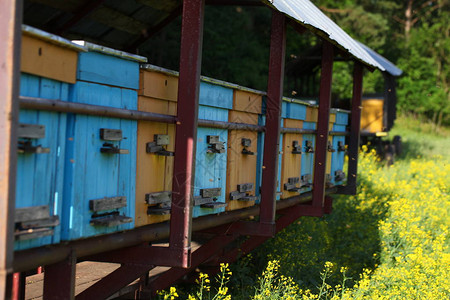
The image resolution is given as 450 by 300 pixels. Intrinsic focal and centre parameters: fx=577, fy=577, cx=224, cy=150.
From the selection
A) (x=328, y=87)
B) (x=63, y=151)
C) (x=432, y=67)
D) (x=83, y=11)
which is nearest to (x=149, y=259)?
(x=63, y=151)

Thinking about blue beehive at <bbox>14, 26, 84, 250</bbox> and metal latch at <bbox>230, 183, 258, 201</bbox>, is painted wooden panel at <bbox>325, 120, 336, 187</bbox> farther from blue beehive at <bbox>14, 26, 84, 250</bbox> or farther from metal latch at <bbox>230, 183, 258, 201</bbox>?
blue beehive at <bbox>14, 26, 84, 250</bbox>

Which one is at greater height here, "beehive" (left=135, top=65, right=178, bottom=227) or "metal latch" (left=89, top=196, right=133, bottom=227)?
"beehive" (left=135, top=65, right=178, bottom=227)

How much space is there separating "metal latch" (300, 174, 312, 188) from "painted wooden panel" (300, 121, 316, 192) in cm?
2

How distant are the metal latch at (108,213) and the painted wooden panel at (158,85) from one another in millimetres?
903

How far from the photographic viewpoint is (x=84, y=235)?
4082 millimetres

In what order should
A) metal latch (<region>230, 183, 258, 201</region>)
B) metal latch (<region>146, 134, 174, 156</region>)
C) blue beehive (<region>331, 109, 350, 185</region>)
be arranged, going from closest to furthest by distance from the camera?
metal latch (<region>146, 134, 174, 156</region>) → metal latch (<region>230, 183, 258, 201</region>) → blue beehive (<region>331, 109, 350, 185</region>)

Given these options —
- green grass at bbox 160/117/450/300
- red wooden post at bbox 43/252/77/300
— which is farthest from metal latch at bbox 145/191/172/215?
green grass at bbox 160/117/450/300

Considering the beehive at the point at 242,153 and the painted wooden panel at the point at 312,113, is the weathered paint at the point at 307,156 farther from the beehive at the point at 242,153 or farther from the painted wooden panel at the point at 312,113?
the beehive at the point at 242,153

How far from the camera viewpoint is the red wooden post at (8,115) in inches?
127

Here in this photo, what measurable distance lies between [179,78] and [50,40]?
1.47 metres

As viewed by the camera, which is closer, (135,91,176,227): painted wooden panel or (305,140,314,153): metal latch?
(135,91,176,227): painted wooden panel

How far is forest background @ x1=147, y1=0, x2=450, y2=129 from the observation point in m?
22.2

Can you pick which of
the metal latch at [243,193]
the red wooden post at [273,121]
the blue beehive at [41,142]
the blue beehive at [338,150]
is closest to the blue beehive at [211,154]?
the metal latch at [243,193]

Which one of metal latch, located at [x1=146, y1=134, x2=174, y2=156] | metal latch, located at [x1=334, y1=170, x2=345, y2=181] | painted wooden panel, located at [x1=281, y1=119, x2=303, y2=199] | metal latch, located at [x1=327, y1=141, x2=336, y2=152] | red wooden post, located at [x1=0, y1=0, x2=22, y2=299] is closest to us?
red wooden post, located at [x1=0, y1=0, x2=22, y2=299]
